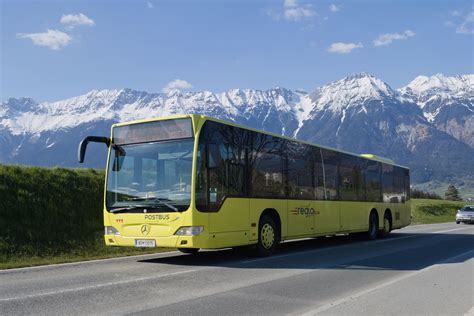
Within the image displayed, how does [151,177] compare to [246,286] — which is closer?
[246,286]

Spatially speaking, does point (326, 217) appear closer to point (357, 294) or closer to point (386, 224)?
point (386, 224)

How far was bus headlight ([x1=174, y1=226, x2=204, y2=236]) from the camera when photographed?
447 inches

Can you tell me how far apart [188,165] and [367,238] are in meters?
11.9

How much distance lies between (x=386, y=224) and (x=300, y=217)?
881 cm

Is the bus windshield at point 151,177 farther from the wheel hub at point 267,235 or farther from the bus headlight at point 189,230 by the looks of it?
the wheel hub at point 267,235

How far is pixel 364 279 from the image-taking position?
33.8ft

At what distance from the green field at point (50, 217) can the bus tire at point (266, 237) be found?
3896mm

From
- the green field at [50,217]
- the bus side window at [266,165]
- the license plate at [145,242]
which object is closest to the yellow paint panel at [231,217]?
Result: the bus side window at [266,165]

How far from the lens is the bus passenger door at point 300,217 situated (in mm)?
14890

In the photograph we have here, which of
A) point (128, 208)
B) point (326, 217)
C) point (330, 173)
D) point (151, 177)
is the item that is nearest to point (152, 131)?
point (151, 177)

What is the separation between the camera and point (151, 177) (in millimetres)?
12031

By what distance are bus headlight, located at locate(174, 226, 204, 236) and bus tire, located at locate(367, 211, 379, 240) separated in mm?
11263

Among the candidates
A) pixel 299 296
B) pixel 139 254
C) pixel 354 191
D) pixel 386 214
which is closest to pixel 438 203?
pixel 386 214

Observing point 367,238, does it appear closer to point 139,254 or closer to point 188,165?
point 139,254
